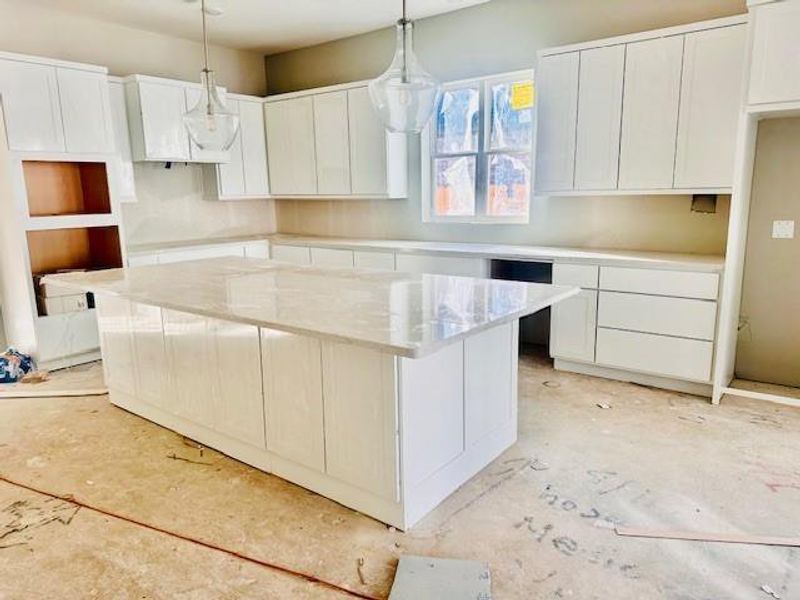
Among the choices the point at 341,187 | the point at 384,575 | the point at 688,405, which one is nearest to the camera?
the point at 384,575

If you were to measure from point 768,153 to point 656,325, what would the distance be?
4.33 feet

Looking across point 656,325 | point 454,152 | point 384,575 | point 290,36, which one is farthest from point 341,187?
point 384,575

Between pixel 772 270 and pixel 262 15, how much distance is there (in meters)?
4.39

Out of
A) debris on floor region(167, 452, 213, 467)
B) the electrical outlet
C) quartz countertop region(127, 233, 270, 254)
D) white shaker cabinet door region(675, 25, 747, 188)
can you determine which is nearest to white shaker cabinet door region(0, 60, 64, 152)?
quartz countertop region(127, 233, 270, 254)

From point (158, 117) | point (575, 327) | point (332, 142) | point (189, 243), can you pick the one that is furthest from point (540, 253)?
point (158, 117)

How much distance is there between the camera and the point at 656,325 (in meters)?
3.65

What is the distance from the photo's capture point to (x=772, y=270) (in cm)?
374

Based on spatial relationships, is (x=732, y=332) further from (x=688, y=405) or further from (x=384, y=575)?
(x=384, y=575)

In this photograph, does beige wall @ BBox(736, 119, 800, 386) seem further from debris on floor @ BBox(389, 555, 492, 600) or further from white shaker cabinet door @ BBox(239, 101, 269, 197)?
white shaker cabinet door @ BBox(239, 101, 269, 197)

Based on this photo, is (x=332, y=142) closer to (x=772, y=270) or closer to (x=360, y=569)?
(x=772, y=270)

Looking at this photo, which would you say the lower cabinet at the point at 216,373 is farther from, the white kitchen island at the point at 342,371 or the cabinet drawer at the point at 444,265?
the cabinet drawer at the point at 444,265

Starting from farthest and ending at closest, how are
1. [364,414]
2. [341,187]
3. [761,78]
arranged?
[341,187] → [761,78] → [364,414]

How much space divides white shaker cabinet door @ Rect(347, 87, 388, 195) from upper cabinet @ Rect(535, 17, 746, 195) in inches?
59.4

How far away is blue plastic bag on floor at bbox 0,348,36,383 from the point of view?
4066 mm
